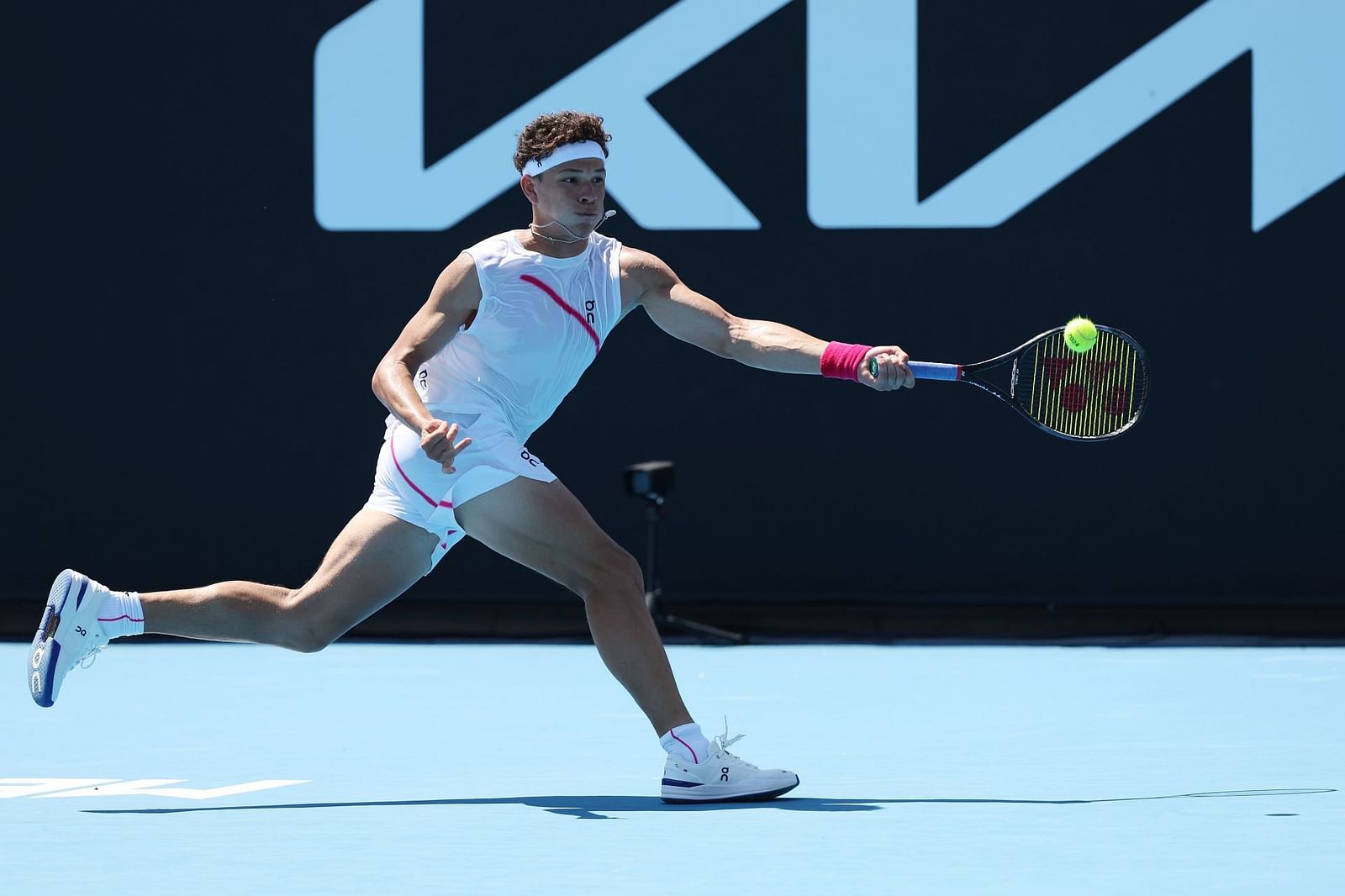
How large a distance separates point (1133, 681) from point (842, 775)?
2548 millimetres

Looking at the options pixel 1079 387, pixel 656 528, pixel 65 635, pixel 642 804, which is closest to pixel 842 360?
pixel 1079 387

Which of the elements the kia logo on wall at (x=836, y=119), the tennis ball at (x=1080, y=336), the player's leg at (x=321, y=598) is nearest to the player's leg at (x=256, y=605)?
the player's leg at (x=321, y=598)

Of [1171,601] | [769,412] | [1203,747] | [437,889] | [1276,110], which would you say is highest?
[1276,110]

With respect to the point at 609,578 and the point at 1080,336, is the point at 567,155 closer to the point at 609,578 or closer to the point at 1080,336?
the point at 609,578

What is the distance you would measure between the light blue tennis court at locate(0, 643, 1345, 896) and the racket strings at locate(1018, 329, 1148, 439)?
33.8 inches

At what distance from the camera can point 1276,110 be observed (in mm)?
9039

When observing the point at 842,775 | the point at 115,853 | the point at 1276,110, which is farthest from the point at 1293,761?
the point at 1276,110

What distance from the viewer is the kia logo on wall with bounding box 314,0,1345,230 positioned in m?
9.03

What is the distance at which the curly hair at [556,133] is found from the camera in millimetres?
4879

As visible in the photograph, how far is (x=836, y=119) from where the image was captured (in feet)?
30.0

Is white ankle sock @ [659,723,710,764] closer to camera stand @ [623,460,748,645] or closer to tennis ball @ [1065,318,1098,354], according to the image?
tennis ball @ [1065,318,1098,354]

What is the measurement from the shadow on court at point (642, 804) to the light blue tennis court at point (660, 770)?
1 cm

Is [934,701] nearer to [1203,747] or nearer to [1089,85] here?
[1203,747]

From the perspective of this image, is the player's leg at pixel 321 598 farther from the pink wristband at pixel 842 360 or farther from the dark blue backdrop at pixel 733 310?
the dark blue backdrop at pixel 733 310
